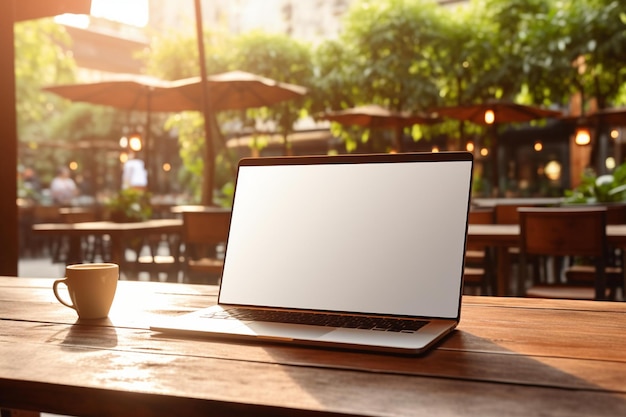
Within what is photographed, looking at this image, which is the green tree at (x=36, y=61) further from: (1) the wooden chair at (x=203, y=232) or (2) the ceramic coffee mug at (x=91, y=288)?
(2) the ceramic coffee mug at (x=91, y=288)

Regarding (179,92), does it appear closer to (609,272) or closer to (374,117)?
(374,117)

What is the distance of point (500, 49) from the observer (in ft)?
39.2

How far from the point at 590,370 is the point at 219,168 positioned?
14.5m

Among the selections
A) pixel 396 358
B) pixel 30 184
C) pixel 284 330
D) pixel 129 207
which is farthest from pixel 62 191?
pixel 396 358

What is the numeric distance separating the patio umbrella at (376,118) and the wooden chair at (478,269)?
4602mm

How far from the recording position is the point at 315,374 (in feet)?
2.64

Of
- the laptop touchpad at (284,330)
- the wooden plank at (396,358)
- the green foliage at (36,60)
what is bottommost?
the wooden plank at (396,358)

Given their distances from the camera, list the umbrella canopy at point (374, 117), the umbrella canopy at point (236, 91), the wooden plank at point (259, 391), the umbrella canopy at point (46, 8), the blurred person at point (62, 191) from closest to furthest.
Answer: the wooden plank at point (259, 391) → the umbrella canopy at point (46, 8) → the umbrella canopy at point (236, 91) → the umbrella canopy at point (374, 117) → the blurred person at point (62, 191)

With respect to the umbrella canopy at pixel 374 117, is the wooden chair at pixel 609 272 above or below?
below

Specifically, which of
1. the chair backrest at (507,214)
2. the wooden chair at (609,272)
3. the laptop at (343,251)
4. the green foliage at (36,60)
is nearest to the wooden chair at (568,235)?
the wooden chair at (609,272)

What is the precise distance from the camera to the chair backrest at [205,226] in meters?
4.32

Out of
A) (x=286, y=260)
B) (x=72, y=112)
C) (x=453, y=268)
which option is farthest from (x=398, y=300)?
(x=72, y=112)

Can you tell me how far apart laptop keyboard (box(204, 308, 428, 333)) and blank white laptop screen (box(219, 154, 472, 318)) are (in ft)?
0.08

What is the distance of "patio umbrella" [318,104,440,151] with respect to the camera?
31.6ft
